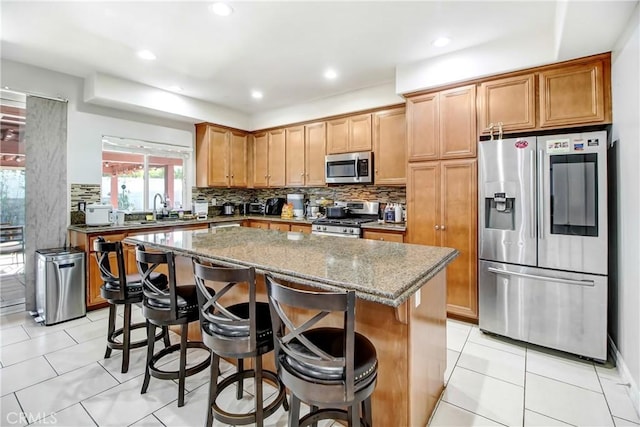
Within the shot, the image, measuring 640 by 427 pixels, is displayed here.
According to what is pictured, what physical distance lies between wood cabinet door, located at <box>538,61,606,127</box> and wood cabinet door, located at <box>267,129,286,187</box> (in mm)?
3500

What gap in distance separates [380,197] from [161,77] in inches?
127

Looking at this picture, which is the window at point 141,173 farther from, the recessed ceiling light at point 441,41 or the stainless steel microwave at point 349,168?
the recessed ceiling light at point 441,41

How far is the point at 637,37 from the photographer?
1972 millimetres

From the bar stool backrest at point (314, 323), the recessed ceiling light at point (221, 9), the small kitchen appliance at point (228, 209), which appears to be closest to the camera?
the bar stool backrest at point (314, 323)

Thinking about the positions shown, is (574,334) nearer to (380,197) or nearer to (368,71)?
(380,197)

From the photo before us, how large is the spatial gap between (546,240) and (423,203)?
45.5 inches

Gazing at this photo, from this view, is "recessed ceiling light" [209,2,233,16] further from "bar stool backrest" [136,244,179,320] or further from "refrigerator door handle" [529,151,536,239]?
"refrigerator door handle" [529,151,536,239]

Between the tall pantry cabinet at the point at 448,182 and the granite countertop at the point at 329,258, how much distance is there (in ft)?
4.18

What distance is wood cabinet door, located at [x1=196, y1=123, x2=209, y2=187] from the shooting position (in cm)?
496

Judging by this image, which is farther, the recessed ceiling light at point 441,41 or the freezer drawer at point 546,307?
the recessed ceiling light at point 441,41

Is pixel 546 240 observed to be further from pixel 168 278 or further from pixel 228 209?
pixel 228 209

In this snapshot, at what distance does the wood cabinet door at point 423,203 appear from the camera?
10.9ft

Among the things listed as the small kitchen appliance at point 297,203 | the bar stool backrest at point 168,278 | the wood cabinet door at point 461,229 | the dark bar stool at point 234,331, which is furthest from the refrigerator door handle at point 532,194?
the small kitchen appliance at point 297,203

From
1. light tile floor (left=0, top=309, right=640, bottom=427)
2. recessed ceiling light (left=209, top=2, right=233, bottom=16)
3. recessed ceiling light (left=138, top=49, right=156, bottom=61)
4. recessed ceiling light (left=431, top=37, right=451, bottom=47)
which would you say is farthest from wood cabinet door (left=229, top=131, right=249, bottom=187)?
recessed ceiling light (left=431, top=37, right=451, bottom=47)
